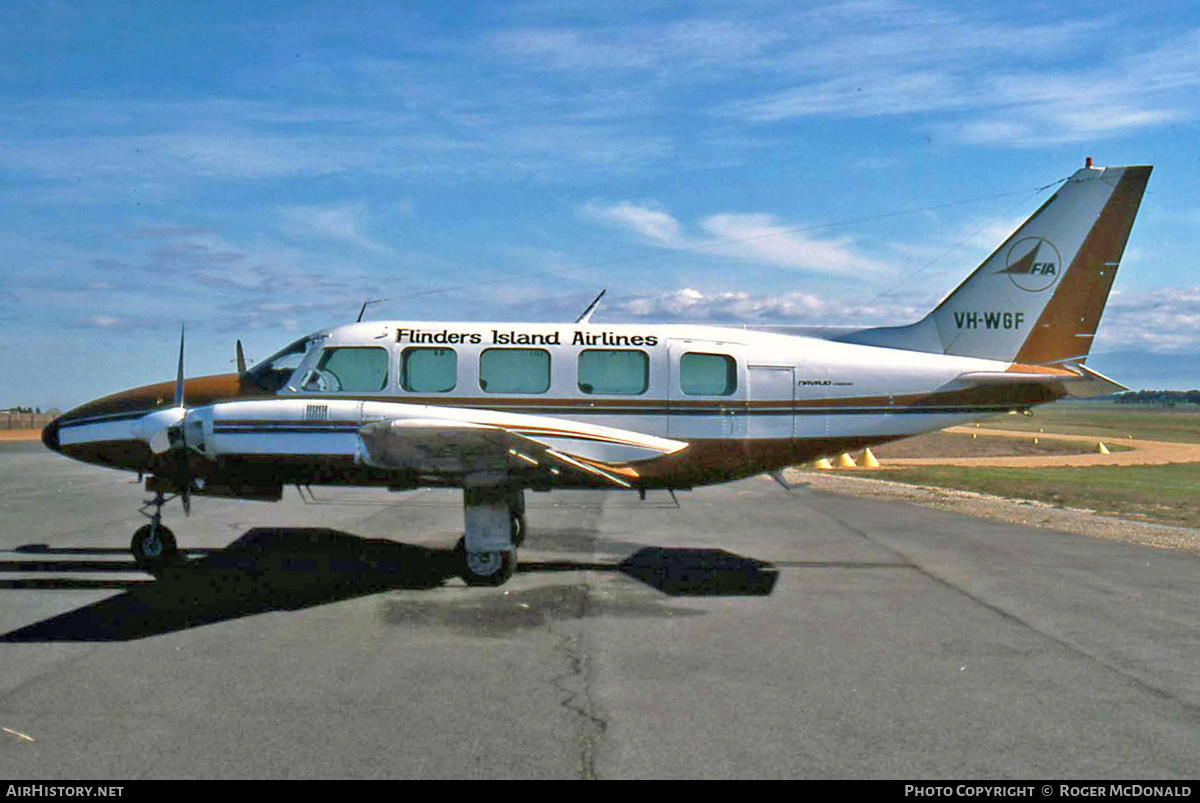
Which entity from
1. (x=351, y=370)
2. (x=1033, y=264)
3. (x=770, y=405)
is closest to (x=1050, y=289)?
(x=1033, y=264)

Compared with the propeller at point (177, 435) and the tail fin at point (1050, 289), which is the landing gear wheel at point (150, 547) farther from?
the tail fin at point (1050, 289)

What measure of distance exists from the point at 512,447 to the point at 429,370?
2.85 m

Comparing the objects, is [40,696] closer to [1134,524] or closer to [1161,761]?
[1161,761]

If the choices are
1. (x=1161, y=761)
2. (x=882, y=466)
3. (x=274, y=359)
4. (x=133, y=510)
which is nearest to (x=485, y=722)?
(x=1161, y=761)

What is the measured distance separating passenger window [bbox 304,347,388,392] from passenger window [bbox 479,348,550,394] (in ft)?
4.86

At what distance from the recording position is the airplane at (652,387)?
41.5ft

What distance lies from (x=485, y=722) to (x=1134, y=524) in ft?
58.9

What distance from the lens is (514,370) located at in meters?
13.6

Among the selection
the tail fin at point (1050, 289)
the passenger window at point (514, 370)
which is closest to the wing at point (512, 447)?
the passenger window at point (514, 370)

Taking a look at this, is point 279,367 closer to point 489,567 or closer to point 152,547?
point 152,547

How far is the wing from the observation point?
35.8 ft

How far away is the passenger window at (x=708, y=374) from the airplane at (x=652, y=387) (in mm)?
21

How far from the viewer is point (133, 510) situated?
20422mm

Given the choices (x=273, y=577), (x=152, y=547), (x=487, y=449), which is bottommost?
(x=273, y=577)
